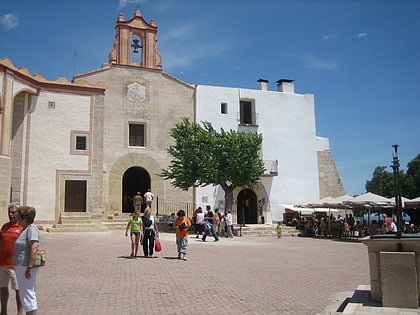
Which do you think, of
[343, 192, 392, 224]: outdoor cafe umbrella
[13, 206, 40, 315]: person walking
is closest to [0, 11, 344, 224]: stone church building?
[343, 192, 392, 224]: outdoor cafe umbrella

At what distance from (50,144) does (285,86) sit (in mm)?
17455

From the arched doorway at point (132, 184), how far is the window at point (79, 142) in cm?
427

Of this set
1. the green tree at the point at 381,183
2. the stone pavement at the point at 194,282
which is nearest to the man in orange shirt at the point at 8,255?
the stone pavement at the point at 194,282

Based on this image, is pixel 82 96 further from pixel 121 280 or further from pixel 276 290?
pixel 276 290

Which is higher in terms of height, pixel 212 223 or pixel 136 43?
pixel 136 43

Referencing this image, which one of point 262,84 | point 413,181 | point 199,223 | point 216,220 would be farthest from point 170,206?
point 413,181

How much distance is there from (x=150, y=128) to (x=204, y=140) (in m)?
5.60

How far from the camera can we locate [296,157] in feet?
102

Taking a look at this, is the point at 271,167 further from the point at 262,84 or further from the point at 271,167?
the point at 262,84

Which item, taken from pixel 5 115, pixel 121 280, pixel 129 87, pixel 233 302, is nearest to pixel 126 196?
pixel 129 87

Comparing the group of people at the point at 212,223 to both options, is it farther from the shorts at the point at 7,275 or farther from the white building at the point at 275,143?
the shorts at the point at 7,275

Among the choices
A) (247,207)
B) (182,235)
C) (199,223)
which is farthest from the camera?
(247,207)

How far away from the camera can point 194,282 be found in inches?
339

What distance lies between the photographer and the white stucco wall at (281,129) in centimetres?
2942
